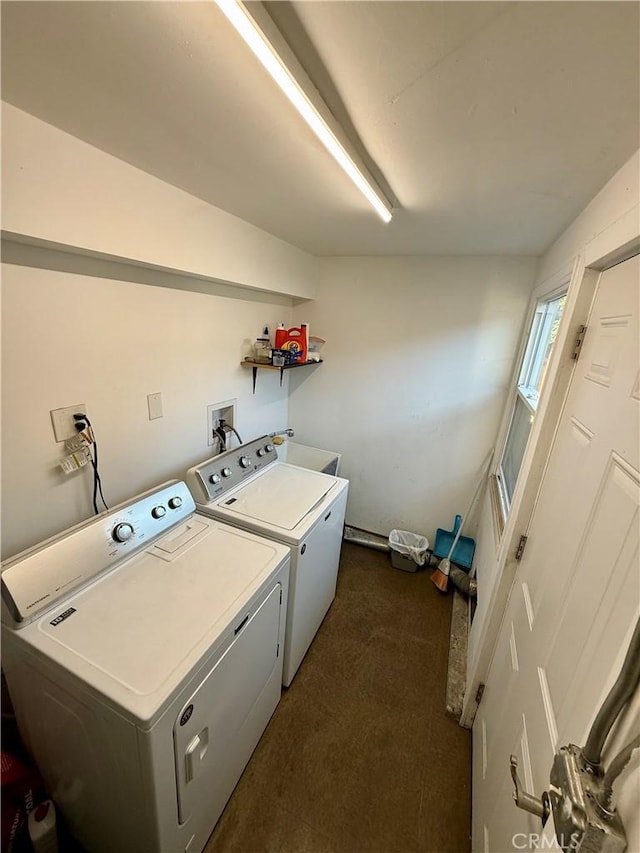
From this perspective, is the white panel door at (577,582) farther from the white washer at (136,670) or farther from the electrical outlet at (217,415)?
the electrical outlet at (217,415)

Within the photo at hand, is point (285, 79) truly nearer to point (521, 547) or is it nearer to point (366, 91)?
point (366, 91)

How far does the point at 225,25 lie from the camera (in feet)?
1.92

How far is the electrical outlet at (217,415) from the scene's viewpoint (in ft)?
6.60

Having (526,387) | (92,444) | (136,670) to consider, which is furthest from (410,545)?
(92,444)

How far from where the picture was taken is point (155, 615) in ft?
3.44

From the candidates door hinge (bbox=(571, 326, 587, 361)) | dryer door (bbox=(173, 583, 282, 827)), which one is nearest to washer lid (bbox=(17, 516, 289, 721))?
dryer door (bbox=(173, 583, 282, 827))

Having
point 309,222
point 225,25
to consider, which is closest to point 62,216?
point 225,25

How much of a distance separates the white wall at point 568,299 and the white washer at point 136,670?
3.17ft

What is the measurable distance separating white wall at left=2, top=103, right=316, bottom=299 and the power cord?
623mm

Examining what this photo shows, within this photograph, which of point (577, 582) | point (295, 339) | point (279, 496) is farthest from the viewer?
point (295, 339)

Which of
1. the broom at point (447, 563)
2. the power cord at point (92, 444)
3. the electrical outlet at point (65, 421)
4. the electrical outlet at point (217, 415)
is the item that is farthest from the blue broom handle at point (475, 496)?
the electrical outlet at point (65, 421)

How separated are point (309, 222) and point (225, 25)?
116 cm

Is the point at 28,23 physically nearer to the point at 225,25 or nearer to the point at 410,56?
the point at 225,25

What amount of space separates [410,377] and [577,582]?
1.89 metres
